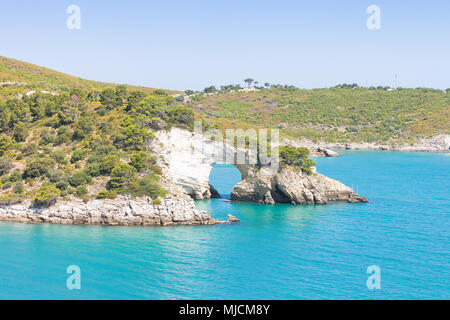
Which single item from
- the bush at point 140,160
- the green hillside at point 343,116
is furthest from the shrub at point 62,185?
the green hillside at point 343,116

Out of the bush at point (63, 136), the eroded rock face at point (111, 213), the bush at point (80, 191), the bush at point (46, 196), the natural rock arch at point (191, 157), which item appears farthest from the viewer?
the bush at point (63, 136)

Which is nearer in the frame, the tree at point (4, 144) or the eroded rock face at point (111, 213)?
the eroded rock face at point (111, 213)

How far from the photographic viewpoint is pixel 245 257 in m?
37.7

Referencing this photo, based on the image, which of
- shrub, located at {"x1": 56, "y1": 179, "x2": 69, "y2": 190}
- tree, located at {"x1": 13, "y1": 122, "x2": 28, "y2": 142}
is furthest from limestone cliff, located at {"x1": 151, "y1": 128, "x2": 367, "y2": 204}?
tree, located at {"x1": 13, "y1": 122, "x2": 28, "y2": 142}

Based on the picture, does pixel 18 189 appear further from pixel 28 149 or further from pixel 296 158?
pixel 296 158

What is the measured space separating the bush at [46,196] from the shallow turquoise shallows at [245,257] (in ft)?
9.63

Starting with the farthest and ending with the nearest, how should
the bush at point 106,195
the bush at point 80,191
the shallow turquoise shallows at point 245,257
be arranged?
the bush at point 80,191, the bush at point 106,195, the shallow turquoise shallows at point 245,257

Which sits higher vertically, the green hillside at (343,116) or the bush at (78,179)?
the green hillside at (343,116)

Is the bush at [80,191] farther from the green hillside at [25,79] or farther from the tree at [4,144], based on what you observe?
the green hillside at [25,79]

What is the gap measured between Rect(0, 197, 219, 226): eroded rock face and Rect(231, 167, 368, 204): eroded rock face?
47.1ft

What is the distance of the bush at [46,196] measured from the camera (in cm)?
4562

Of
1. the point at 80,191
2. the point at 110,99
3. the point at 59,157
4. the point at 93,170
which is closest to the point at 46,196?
the point at 80,191

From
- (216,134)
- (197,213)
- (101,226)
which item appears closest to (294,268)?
(197,213)

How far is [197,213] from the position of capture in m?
46.9
